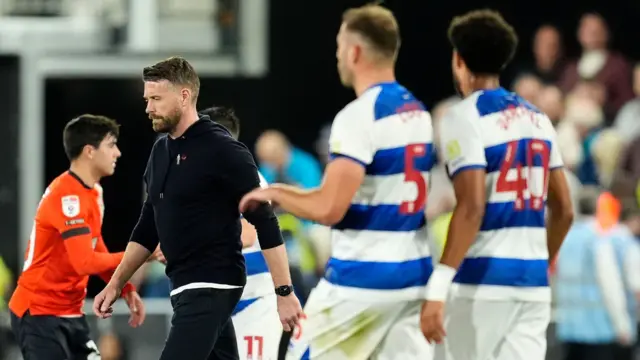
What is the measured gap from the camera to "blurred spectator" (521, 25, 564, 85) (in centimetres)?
1450

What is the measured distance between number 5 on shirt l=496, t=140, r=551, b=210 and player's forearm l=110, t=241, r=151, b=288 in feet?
5.80

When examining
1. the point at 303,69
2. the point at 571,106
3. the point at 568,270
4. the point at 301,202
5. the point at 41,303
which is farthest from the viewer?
the point at 303,69

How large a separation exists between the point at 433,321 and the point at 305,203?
0.75 metres

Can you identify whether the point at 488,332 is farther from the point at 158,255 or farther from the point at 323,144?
the point at 323,144

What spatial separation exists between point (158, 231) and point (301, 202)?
98 centimetres

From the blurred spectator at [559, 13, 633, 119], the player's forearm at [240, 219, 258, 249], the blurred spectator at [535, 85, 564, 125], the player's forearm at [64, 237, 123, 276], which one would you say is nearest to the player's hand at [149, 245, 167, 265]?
the player's forearm at [64, 237, 123, 276]

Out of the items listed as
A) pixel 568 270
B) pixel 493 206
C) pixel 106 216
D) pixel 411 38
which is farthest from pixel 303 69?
pixel 493 206

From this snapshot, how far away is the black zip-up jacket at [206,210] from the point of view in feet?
21.1

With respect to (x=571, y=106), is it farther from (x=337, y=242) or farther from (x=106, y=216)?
(x=337, y=242)

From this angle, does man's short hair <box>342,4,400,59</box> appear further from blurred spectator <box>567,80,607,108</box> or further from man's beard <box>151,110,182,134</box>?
blurred spectator <box>567,80,607,108</box>

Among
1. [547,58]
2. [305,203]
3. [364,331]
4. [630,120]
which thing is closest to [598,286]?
[630,120]

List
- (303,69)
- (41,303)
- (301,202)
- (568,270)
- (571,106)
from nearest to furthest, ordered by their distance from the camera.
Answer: (301,202) → (41,303) → (568,270) → (571,106) → (303,69)

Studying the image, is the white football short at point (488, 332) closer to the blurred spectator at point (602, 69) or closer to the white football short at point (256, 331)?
the white football short at point (256, 331)

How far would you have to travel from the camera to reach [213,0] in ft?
51.6
